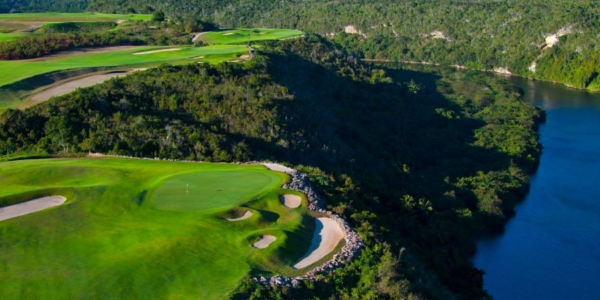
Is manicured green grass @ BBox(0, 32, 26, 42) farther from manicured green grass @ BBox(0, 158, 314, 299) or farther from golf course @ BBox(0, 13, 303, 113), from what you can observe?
manicured green grass @ BBox(0, 158, 314, 299)

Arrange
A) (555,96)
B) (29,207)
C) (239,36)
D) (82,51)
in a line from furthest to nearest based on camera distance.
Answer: (555,96)
(239,36)
(82,51)
(29,207)

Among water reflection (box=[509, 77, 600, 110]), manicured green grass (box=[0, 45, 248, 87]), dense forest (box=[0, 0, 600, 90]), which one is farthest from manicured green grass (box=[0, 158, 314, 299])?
dense forest (box=[0, 0, 600, 90])

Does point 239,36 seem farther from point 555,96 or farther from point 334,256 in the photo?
point 334,256

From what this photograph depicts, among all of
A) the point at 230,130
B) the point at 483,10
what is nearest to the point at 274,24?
the point at 483,10

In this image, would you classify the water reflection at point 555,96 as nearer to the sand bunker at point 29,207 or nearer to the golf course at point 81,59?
the golf course at point 81,59

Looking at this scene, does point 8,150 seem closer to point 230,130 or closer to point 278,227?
point 230,130

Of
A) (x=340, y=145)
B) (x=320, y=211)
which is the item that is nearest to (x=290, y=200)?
(x=320, y=211)

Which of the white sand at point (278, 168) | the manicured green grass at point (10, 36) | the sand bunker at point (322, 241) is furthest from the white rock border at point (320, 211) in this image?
the manicured green grass at point (10, 36)
